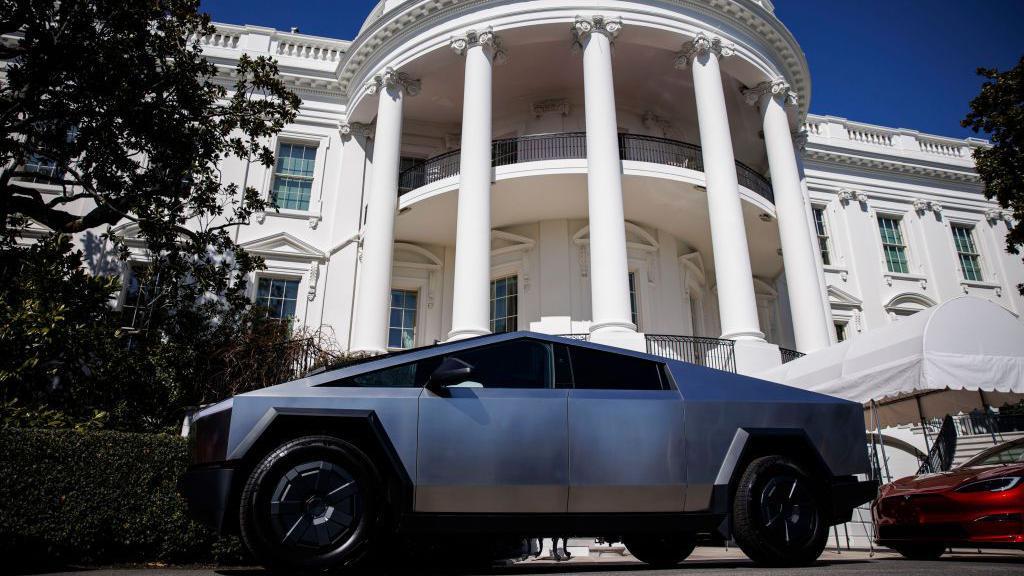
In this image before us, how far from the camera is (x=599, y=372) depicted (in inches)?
157

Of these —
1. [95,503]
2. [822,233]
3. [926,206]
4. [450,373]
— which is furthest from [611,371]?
[926,206]

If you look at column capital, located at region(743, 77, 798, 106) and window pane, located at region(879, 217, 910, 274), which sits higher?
column capital, located at region(743, 77, 798, 106)

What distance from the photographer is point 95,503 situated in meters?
5.70

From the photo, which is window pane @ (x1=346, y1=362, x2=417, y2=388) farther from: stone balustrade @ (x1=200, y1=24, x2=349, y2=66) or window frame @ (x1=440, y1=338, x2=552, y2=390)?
stone balustrade @ (x1=200, y1=24, x2=349, y2=66)

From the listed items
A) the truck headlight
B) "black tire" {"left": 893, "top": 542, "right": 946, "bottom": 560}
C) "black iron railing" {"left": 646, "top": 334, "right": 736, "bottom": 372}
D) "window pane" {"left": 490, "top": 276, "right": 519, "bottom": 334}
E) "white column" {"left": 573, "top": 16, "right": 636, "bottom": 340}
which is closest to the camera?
the truck headlight

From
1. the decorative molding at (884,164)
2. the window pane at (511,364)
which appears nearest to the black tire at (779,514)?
the window pane at (511,364)

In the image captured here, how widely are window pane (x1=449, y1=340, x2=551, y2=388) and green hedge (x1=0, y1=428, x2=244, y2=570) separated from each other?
3.85 meters

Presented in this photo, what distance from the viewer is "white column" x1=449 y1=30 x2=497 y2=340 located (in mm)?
12719

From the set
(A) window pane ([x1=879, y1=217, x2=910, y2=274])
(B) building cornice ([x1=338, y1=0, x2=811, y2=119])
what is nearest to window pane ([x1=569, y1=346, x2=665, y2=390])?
(B) building cornice ([x1=338, y1=0, x2=811, y2=119])

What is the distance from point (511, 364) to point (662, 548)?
2.11 meters

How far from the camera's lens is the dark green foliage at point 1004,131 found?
13.1m

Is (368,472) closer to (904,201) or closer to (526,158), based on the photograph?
(526,158)

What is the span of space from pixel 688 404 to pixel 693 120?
16.9 meters

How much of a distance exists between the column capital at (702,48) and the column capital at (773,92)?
161 centimetres
